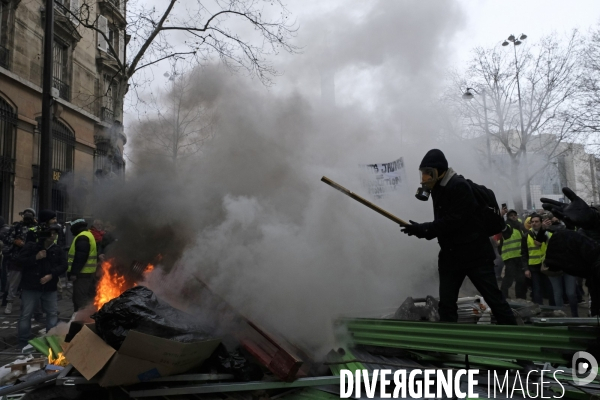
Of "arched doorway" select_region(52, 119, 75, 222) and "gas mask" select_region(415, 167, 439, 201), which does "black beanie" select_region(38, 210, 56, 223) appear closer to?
A: "gas mask" select_region(415, 167, 439, 201)

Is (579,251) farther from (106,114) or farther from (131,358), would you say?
(106,114)

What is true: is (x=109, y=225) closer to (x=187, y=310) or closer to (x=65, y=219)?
(x=187, y=310)

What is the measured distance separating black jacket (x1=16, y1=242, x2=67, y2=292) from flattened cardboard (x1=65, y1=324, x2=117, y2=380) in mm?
2787

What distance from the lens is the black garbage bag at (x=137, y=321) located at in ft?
9.97

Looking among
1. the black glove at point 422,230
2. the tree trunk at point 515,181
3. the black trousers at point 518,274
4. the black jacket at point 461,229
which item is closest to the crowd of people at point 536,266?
the black trousers at point 518,274

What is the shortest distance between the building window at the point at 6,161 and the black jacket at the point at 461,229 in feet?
43.5

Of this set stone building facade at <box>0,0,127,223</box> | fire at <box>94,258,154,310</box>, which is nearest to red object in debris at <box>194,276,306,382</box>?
fire at <box>94,258,154,310</box>

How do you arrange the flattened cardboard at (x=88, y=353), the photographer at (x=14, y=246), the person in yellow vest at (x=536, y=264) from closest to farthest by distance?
the flattened cardboard at (x=88, y=353) → the person in yellow vest at (x=536, y=264) → the photographer at (x=14, y=246)

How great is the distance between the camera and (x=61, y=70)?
16.7m

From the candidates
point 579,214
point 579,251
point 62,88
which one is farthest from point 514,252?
point 62,88

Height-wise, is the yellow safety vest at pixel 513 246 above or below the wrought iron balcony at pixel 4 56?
below

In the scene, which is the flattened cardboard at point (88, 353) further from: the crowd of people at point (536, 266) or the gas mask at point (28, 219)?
the crowd of people at point (536, 266)

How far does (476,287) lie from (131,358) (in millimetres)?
2672

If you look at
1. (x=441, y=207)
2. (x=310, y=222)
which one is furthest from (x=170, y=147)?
(x=441, y=207)
